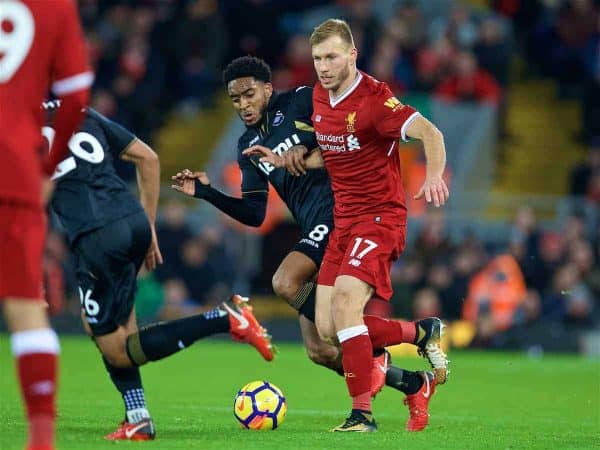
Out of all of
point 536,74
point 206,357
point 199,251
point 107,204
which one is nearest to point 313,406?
point 107,204

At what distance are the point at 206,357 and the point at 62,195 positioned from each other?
361 inches

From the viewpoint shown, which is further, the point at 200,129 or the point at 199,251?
the point at 200,129

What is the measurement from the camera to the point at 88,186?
313 inches

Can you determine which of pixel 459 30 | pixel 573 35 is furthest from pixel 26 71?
pixel 573 35

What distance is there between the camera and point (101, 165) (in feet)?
26.3

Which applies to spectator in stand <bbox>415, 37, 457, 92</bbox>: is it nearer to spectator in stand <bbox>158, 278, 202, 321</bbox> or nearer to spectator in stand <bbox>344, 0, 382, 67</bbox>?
spectator in stand <bbox>344, 0, 382, 67</bbox>

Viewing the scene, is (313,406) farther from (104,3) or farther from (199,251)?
(104,3)

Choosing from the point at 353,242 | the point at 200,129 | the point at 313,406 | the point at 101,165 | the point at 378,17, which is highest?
the point at 378,17

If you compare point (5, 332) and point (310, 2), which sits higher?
point (310, 2)

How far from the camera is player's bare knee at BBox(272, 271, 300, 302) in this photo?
9375 mm

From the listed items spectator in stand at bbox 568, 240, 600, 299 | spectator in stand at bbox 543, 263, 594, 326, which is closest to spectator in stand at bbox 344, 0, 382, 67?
spectator in stand at bbox 568, 240, 600, 299

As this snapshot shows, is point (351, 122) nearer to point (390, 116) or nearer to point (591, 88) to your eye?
point (390, 116)

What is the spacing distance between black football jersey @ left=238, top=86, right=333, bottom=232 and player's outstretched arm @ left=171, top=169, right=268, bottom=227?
91 millimetres

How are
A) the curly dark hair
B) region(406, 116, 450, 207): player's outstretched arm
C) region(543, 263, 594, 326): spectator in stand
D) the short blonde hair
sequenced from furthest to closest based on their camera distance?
region(543, 263, 594, 326): spectator in stand, the curly dark hair, the short blonde hair, region(406, 116, 450, 207): player's outstretched arm
